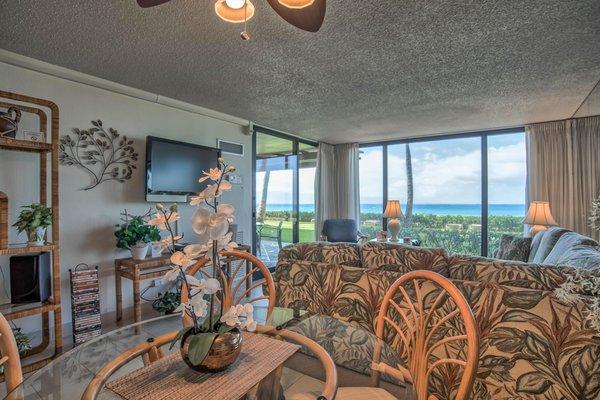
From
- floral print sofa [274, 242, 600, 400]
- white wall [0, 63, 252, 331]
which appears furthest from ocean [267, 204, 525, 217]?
floral print sofa [274, 242, 600, 400]

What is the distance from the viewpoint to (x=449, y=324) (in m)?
1.54

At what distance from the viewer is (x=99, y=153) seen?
294 cm

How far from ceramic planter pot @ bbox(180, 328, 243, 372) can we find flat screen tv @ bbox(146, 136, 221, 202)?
8.75 feet

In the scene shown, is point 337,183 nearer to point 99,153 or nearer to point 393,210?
point 393,210

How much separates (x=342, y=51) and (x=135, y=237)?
2.43 meters

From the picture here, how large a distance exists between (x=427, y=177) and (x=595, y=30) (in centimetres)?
390

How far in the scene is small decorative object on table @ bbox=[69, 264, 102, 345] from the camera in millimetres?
2557

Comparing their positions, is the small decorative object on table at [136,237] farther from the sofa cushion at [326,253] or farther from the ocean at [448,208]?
the ocean at [448,208]

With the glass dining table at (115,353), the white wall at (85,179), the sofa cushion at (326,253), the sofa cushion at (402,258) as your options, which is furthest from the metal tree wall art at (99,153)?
the sofa cushion at (402,258)

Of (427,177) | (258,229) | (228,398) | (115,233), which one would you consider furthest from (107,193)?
(427,177)

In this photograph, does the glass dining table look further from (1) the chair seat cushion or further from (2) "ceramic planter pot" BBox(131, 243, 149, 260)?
(2) "ceramic planter pot" BBox(131, 243, 149, 260)

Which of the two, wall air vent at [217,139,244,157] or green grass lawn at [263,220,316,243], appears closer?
wall air vent at [217,139,244,157]

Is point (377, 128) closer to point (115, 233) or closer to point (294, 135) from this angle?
point (294, 135)

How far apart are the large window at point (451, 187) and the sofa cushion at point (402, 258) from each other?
12.6 feet
